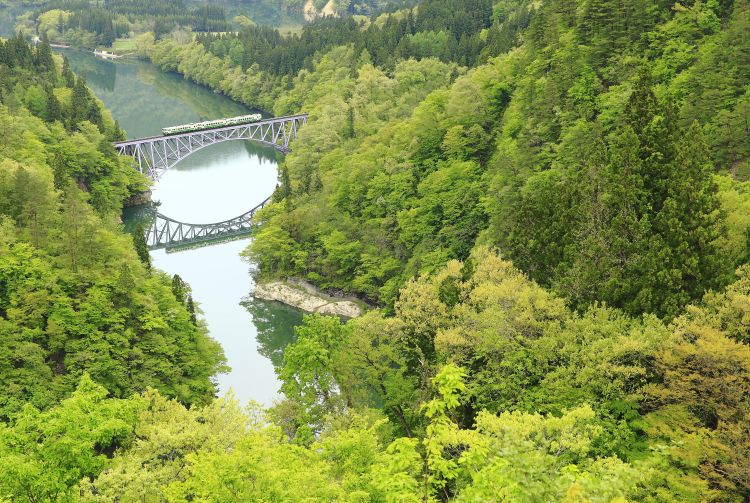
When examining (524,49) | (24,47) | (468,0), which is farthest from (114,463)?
(468,0)

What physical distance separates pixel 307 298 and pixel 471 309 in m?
22.2

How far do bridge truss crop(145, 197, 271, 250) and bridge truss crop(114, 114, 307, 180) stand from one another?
863 cm

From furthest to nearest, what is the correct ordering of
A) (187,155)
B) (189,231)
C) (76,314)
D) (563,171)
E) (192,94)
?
(192,94) < (187,155) < (189,231) < (563,171) < (76,314)

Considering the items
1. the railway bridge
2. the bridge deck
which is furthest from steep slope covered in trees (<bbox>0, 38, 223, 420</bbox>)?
the bridge deck

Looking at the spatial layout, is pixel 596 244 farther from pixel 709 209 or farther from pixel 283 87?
pixel 283 87

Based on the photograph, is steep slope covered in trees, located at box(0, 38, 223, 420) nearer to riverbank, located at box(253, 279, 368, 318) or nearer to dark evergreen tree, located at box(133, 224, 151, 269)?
dark evergreen tree, located at box(133, 224, 151, 269)

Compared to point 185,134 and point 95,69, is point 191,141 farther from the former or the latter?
point 95,69

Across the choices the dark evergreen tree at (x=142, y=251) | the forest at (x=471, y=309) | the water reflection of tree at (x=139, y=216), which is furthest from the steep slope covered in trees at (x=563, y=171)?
the water reflection of tree at (x=139, y=216)

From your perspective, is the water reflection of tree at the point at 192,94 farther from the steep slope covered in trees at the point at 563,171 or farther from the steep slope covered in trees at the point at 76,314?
the steep slope covered in trees at the point at 76,314

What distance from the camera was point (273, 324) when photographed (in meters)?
47.2

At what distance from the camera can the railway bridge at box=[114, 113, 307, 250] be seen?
64.6m

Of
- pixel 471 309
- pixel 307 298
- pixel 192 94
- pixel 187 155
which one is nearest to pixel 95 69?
pixel 192 94

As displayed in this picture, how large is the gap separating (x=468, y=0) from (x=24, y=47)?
5215cm

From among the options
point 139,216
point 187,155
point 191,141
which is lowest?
point 139,216
